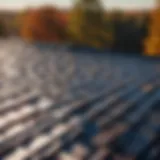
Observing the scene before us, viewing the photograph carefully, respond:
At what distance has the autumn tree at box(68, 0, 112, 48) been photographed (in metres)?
30.8

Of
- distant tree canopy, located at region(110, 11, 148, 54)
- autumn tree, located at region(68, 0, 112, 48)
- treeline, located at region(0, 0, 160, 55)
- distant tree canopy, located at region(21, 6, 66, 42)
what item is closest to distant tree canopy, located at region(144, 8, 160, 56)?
treeline, located at region(0, 0, 160, 55)

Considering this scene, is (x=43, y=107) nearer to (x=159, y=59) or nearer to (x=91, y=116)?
(x=91, y=116)

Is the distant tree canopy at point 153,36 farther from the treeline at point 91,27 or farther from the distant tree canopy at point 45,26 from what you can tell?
the distant tree canopy at point 45,26

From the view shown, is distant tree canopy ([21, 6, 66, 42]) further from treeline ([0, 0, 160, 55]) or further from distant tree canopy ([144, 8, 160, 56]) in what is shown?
distant tree canopy ([144, 8, 160, 56])

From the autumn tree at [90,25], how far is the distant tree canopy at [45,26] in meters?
1.39

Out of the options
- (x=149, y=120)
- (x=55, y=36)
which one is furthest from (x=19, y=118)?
(x=55, y=36)

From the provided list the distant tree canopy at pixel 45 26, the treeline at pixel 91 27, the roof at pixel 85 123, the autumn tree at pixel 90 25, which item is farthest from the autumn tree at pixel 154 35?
the roof at pixel 85 123

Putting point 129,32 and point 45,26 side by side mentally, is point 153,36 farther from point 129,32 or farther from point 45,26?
point 45,26

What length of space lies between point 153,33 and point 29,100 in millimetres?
22602

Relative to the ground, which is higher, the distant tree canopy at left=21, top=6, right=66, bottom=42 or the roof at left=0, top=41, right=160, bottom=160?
the roof at left=0, top=41, right=160, bottom=160

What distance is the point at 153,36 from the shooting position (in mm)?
26000

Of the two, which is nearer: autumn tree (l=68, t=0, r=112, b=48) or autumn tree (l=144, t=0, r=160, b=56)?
autumn tree (l=144, t=0, r=160, b=56)

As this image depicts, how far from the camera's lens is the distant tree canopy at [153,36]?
25066mm

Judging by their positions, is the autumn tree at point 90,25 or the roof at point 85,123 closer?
the roof at point 85,123
